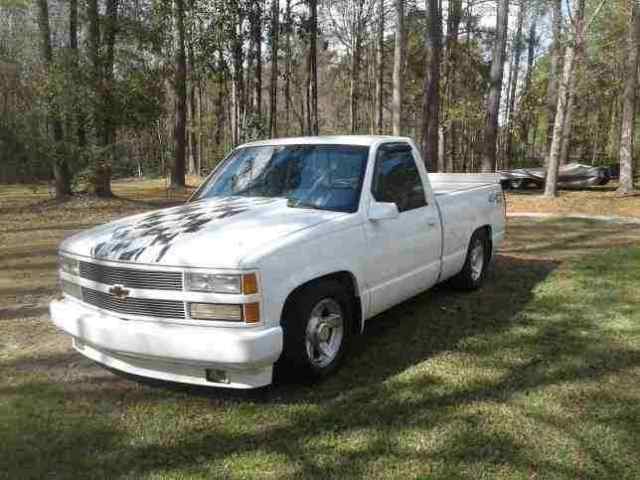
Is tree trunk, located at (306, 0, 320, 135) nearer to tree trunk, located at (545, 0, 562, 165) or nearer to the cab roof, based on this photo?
tree trunk, located at (545, 0, 562, 165)

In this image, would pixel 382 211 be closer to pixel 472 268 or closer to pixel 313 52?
pixel 472 268

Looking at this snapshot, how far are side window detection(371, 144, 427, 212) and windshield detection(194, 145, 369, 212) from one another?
20 cm

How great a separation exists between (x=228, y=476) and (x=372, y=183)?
2616mm

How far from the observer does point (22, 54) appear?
22.0m

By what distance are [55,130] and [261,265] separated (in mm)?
13418

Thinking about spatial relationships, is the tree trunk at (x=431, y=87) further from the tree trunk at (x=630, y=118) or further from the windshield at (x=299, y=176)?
the windshield at (x=299, y=176)

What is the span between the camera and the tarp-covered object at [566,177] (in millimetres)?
23469

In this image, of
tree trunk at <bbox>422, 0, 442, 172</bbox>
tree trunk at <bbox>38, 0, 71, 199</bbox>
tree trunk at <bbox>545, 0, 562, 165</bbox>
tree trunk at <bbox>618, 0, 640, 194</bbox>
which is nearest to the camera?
tree trunk at <bbox>38, 0, 71, 199</bbox>

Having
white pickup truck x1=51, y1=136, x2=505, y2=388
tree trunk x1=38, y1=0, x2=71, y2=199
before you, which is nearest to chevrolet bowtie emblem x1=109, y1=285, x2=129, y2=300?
white pickup truck x1=51, y1=136, x2=505, y2=388

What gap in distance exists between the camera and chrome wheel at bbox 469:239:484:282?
6.77 m

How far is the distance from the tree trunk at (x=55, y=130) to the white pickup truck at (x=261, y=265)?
35.1ft

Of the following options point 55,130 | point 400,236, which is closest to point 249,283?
point 400,236

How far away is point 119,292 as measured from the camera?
385 centimetres

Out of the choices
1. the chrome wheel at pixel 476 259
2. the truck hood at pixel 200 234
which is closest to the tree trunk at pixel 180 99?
the chrome wheel at pixel 476 259
